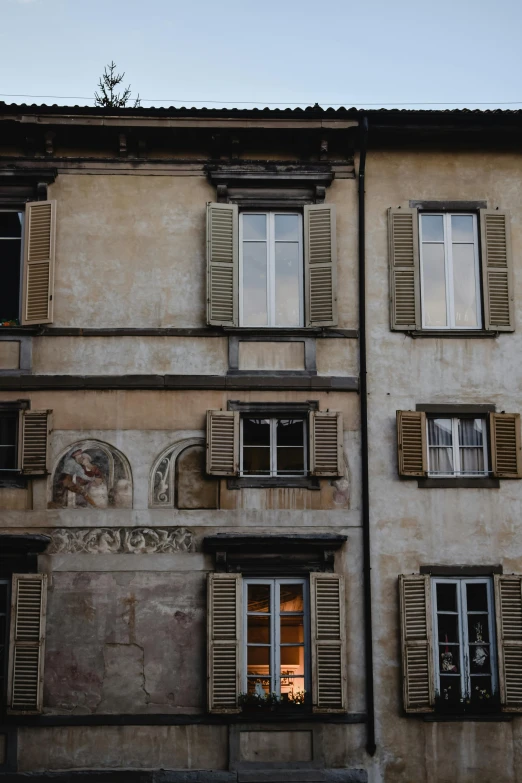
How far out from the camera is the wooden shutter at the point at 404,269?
14.2 m

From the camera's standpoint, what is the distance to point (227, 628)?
1315cm

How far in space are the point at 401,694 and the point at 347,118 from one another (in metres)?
7.94

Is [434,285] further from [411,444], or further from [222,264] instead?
[222,264]

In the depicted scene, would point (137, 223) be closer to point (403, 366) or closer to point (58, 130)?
point (58, 130)

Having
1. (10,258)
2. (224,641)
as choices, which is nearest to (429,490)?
(224,641)

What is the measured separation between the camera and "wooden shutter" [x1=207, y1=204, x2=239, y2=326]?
14031mm

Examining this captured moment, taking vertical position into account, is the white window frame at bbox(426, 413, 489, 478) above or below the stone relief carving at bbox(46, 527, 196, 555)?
above

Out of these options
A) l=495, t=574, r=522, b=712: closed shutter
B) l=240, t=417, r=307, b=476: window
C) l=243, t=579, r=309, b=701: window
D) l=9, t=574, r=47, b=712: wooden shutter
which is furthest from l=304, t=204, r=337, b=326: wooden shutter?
l=9, t=574, r=47, b=712: wooden shutter

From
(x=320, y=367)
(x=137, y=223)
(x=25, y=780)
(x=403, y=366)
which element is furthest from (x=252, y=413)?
(x=25, y=780)

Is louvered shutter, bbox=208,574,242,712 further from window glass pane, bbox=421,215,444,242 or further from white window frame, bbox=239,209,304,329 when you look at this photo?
window glass pane, bbox=421,215,444,242

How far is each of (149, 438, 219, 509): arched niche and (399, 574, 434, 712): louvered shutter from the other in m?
2.83

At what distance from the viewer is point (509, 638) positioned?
13.3 metres

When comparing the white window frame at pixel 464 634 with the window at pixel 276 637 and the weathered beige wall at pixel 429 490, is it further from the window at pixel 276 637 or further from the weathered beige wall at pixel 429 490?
the window at pixel 276 637

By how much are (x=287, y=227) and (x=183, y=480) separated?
13.0 ft
